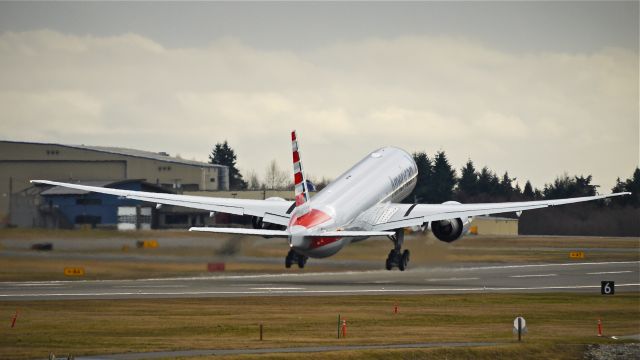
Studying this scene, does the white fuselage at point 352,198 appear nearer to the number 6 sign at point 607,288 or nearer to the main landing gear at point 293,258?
the main landing gear at point 293,258

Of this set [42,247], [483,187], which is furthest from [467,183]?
[42,247]

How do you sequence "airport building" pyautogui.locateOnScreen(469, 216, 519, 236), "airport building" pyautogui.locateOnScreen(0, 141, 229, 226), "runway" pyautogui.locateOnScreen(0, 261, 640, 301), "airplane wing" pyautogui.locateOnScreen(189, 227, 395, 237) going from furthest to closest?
"airport building" pyautogui.locateOnScreen(469, 216, 519, 236), "airport building" pyautogui.locateOnScreen(0, 141, 229, 226), "runway" pyautogui.locateOnScreen(0, 261, 640, 301), "airplane wing" pyautogui.locateOnScreen(189, 227, 395, 237)

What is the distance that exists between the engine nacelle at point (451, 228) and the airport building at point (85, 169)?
162 ft

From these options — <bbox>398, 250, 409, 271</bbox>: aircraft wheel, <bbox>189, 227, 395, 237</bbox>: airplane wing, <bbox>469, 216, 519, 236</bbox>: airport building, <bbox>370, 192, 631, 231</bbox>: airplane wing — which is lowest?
<bbox>398, 250, 409, 271</bbox>: aircraft wheel

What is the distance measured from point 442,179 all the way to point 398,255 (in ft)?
242

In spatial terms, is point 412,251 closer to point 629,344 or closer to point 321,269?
point 321,269

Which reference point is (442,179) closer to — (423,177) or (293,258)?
(423,177)

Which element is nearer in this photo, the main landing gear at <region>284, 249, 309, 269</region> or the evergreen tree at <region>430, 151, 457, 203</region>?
the main landing gear at <region>284, 249, 309, 269</region>

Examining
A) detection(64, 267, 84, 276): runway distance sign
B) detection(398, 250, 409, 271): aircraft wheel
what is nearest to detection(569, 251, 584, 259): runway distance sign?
detection(398, 250, 409, 271): aircraft wheel

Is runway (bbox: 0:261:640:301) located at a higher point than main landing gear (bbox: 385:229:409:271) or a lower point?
lower

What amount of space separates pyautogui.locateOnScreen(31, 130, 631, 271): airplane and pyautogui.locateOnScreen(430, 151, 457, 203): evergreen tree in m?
60.4

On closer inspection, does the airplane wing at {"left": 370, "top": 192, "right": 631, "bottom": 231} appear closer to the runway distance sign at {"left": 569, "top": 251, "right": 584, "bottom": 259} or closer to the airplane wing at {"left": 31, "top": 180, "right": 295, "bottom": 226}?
the airplane wing at {"left": 31, "top": 180, "right": 295, "bottom": 226}

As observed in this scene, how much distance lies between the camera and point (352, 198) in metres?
83.5

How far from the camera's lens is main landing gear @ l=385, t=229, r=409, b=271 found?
288 feet
